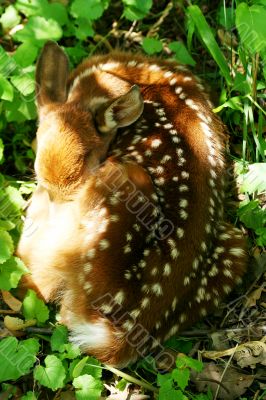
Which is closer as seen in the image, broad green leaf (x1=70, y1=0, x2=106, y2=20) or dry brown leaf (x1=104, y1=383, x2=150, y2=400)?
dry brown leaf (x1=104, y1=383, x2=150, y2=400)

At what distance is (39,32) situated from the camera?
424 cm

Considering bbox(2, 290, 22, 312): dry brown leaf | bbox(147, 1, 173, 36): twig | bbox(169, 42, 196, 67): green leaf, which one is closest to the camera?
bbox(2, 290, 22, 312): dry brown leaf

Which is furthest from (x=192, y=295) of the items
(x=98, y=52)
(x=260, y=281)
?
(x=98, y=52)

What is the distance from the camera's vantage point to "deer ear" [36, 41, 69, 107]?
12.7ft

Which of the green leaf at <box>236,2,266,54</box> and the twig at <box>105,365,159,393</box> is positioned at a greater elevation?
the green leaf at <box>236,2,266,54</box>

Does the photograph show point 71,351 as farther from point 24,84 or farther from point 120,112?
point 24,84

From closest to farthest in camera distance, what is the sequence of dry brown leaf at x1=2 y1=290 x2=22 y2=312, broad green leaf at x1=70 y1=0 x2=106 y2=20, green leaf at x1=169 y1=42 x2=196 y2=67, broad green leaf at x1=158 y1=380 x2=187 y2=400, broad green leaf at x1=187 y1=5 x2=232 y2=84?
broad green leaf at x1=158 y1=380 x2=187 y2=400 → dry brown leaf at x1=2 y1=290 x2=22 y2=312 → broad green leaf at x1=187 y1=5 x2=232 y2=84 → broad green leaf at x1=70 y1=0 x2=106 y2=20 → green leaf at x1=169 y1=42 x2=196 y2=67

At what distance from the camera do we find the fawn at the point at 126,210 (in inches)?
136

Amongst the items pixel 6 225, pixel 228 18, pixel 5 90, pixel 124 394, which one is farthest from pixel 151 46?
pixel 124 394

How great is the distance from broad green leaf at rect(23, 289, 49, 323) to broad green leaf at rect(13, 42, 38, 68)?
55.1 inches

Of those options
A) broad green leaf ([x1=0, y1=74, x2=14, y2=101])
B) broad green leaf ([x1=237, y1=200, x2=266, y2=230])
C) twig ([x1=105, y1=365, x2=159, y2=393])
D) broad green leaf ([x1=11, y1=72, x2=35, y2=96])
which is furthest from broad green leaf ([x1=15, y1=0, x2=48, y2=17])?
twig ([x1=105, y1=365, x2=159, y2=393])

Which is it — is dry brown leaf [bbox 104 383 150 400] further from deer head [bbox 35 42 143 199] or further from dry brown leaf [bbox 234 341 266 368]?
deer head [bbox 35 42 143 199]

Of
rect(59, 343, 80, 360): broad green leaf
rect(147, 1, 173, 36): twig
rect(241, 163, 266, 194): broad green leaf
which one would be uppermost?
rect(147, 1, 173, 36): twig

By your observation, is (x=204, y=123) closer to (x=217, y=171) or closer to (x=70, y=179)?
(x=217, y=171)
